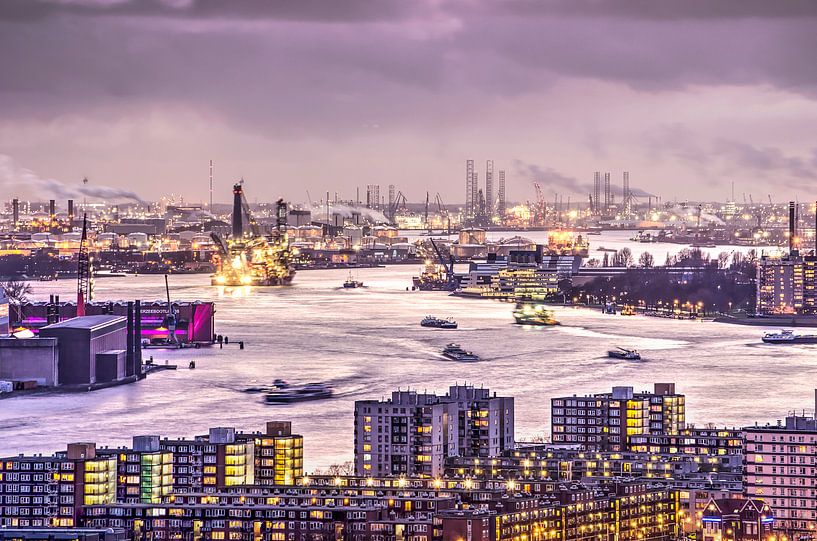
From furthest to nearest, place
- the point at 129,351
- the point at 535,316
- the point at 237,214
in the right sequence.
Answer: the point at 237,214
the point at 535,316
the point at 129,351

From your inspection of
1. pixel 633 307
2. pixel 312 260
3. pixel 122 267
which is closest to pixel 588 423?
pixel 633 307

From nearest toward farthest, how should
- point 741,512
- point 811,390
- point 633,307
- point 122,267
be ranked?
point 741,512 < point 811,390 < point 633,307 < point 122,267

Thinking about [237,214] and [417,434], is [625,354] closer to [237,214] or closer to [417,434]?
[417,434]

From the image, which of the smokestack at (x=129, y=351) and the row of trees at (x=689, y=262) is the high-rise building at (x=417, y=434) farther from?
the row of trees at (x=689, y=262)

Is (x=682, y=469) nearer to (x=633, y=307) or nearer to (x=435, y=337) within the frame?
(x=435, y=337)

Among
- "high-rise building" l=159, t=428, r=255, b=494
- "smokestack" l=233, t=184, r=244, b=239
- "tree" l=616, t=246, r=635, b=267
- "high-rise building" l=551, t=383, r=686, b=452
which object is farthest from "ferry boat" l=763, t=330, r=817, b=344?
"smokestack" l=233, t=184, r=244, b=239

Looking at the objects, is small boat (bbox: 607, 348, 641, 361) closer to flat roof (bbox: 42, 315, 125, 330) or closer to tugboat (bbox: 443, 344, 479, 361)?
tugboat (bbox: 443, 344, 479, 361)

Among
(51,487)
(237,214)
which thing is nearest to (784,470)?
(51,487)
